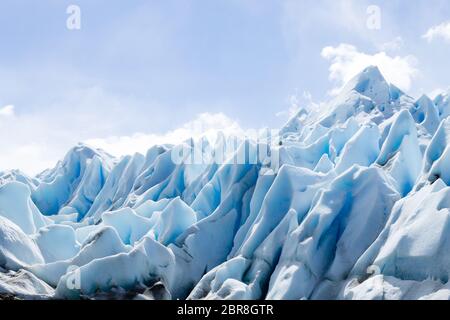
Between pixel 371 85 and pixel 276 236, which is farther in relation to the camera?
pixel 371 85

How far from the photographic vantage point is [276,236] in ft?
43.3

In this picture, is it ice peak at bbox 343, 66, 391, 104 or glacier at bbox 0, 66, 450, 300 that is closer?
glacier at bbox 0, 66, 450, 300

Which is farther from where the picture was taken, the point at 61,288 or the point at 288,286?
the point at 61,288

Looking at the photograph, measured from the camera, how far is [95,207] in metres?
29.3

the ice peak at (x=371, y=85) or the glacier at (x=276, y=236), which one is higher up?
the ice peak at (x=371, y=85)

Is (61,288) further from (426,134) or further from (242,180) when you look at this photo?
(426,134)

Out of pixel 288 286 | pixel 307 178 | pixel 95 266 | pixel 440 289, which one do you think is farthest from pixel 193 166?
pixel 440 289

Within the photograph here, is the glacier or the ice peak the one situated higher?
the ice peak

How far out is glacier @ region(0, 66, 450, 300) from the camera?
410 inches

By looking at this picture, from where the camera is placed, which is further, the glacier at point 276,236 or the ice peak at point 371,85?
the ice peak at point 371,85

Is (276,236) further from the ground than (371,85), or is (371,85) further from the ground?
(371,85)

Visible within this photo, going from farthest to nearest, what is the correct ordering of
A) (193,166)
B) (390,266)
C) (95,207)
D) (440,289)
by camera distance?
1. (95,207)
2. (193,166)
3. (390,266)
4. (440,289)

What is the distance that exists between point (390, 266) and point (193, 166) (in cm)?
1568

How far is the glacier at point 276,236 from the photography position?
1041cm
